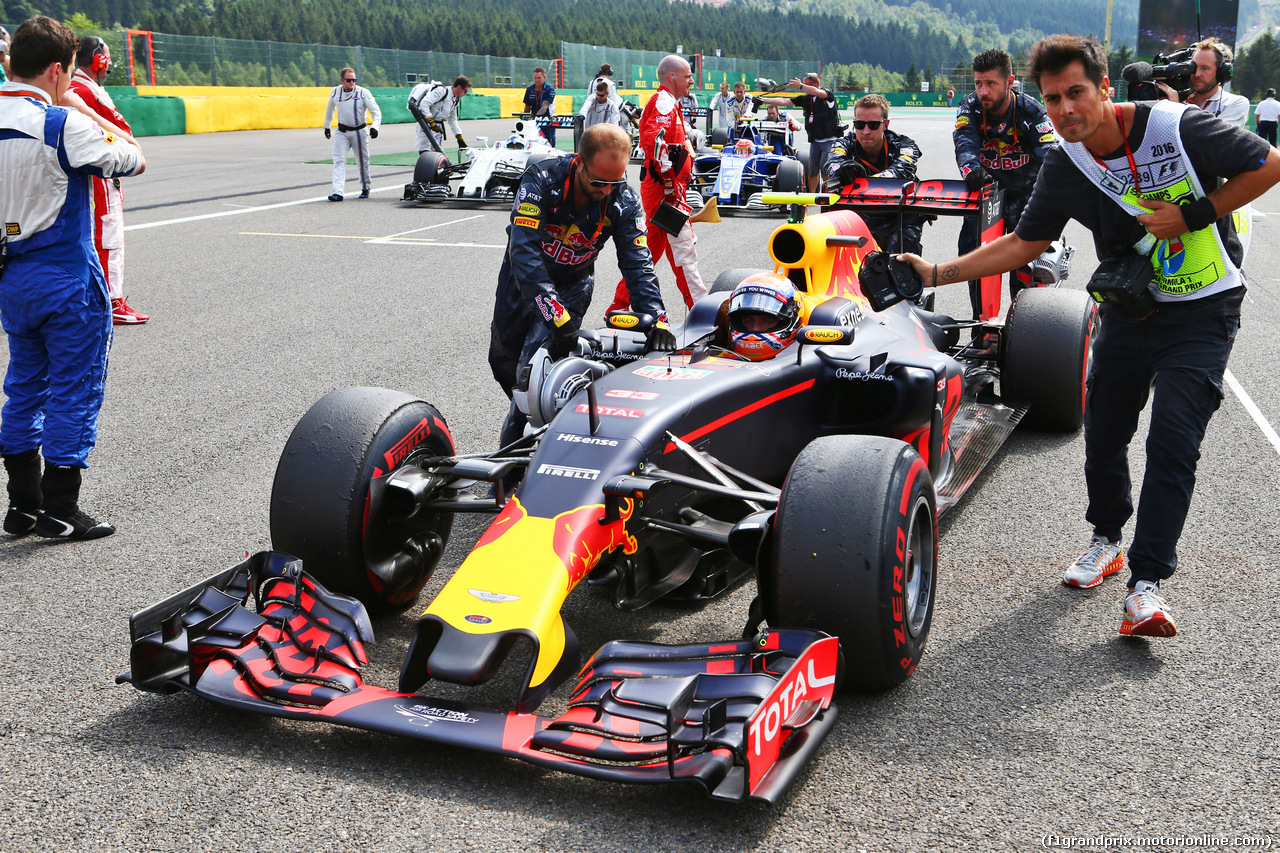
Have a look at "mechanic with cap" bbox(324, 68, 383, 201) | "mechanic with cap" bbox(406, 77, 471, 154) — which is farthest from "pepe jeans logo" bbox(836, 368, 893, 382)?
"mechanic with cap" bbox(406, 77, 471, 154)

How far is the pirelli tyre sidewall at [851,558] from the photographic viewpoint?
11.0 feet

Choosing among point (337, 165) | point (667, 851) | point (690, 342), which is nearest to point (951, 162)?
point (337, 165)

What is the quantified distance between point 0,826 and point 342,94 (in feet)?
48.6

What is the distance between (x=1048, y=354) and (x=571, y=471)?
3.55 meters

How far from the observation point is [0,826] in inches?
114

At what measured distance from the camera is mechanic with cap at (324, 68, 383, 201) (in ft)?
53.3

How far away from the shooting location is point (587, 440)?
12.5ft

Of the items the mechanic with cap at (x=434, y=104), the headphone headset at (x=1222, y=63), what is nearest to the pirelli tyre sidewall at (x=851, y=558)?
the headphone headset at (x=1222, y=63)

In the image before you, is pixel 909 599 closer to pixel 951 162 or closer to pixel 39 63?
pixel 39 63

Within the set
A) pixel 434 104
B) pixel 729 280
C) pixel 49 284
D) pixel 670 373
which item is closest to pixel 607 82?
pixel 434 104

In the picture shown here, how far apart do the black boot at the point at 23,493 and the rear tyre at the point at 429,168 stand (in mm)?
12754

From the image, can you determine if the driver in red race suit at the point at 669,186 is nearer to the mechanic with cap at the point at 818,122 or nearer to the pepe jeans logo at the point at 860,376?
the pepe jeans logo at the point at 860,376

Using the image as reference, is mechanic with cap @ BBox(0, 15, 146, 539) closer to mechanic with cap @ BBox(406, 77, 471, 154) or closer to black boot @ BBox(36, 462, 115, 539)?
black boot @ BBox(36, 462, 115, 539)

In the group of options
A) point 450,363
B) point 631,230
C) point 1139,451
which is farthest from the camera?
point 450,363
